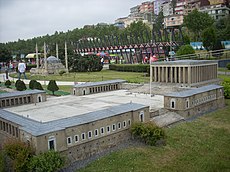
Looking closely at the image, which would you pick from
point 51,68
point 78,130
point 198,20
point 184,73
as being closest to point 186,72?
point 184,73

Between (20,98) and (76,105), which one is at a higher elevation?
(20,98)

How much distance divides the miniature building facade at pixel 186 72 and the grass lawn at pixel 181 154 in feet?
43.5

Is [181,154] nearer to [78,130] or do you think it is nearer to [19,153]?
[78,130]

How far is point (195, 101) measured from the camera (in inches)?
1096

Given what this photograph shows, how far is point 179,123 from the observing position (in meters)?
25.0

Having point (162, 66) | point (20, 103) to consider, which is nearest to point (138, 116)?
point (20, 103)

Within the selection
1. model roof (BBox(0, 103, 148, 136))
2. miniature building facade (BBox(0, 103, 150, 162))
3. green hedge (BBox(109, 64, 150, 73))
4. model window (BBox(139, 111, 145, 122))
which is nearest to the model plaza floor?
model roof (BBox(0, 103, 148, 136))

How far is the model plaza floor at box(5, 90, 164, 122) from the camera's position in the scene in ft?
79.2

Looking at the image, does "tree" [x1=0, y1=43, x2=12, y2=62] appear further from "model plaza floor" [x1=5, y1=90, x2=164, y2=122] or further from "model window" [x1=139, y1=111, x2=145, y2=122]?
"model window" [x1=139, y1=111, x2=145, y2=122]

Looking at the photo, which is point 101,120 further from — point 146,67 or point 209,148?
point 146,67

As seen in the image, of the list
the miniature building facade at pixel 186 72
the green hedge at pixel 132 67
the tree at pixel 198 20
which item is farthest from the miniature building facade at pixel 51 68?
the tree at pixel 198 20

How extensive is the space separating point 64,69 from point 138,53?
2695 centimetres

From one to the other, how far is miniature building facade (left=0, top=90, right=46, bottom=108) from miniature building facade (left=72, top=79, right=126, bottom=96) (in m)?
4.88

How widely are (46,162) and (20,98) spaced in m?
15.5
